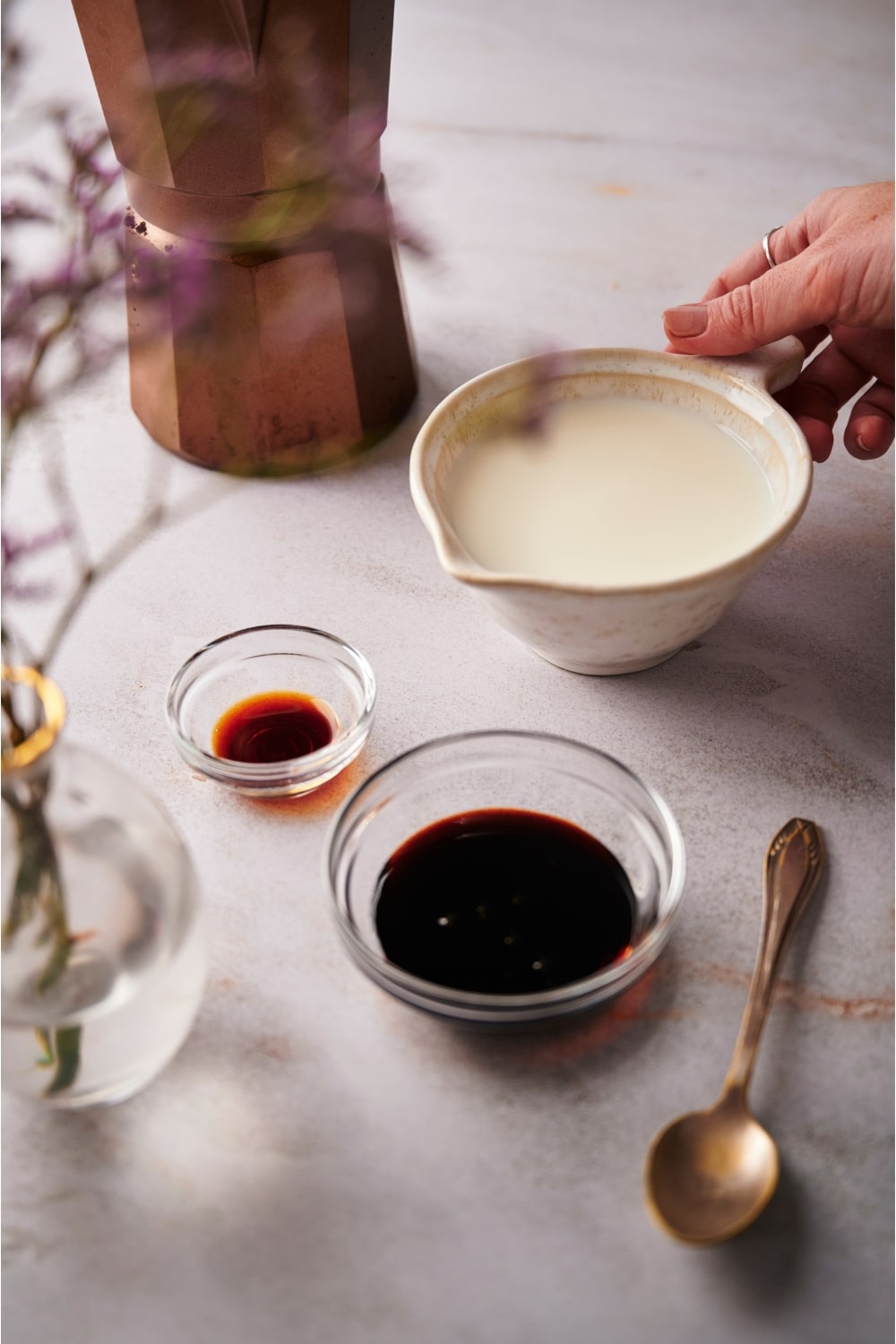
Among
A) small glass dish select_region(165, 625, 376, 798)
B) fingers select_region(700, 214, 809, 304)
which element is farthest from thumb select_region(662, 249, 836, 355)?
small glass dish select_region(165, 625, 376, 798)

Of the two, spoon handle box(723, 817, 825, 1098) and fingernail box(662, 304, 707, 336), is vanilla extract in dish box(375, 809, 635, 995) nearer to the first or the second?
spoon handle box(723, 817, 825, 1098)

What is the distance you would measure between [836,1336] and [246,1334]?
0.28m

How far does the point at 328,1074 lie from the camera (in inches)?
25.7

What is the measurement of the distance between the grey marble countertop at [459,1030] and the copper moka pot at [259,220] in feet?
0.18

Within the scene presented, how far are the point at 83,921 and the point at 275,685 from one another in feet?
1.05

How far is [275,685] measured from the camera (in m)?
0.86

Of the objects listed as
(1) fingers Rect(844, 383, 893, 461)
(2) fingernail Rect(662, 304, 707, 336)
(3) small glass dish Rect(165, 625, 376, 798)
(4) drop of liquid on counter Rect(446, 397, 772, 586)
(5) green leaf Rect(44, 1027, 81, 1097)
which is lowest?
(1) fingers Rect(844, 383, 893, 461)

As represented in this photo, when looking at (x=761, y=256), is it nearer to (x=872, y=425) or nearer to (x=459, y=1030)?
(x=872, y=425)

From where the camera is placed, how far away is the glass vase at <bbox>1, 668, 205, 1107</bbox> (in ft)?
1.74

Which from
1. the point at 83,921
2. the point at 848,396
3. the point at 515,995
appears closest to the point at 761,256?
the point at 848,396

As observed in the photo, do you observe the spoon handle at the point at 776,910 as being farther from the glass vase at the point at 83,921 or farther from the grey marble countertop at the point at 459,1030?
the glass vase at the point at 83,921

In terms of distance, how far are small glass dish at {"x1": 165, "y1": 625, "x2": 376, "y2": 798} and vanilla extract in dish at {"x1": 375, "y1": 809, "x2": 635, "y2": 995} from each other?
93mm

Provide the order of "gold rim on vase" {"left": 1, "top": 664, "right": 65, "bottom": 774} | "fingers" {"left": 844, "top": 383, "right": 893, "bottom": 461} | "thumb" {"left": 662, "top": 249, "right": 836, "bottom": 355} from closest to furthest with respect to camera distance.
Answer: "gold rim on vase" {"left": 1, "top": 664, "right": 65, "bottom": 774} → "thumb" {"left": 662, "top": 249, "right": 836, "bottom": 355} → "fingers" {"left": 844, "top": 383, "right": 893, "bottom": 461}

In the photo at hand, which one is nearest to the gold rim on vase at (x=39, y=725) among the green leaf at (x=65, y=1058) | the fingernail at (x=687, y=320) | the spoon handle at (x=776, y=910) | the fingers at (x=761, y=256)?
the green leaf at (x=65, y=1058)
